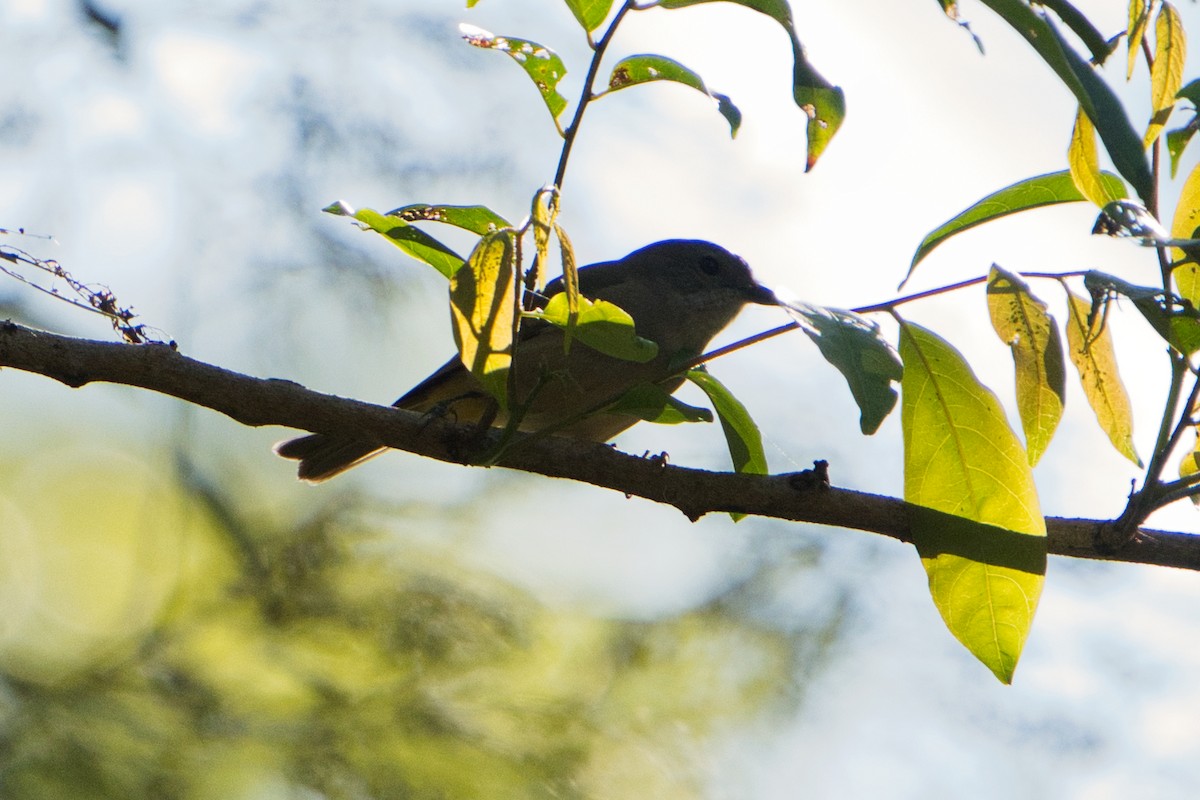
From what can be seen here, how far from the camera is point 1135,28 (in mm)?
2318

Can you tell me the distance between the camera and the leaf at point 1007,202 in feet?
7.84

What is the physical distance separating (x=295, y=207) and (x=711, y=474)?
3245 millimetres

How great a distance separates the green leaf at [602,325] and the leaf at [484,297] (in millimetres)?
116

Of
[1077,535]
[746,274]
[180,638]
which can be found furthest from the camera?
[746,274]

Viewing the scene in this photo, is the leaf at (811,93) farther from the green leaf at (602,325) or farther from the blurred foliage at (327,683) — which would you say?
the blurred foliage at (327,683)

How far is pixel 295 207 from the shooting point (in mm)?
5109

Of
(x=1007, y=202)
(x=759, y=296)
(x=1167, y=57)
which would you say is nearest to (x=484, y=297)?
(x=1007, y=202)

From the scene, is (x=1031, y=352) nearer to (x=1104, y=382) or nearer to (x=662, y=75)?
(x=1104, y=382)

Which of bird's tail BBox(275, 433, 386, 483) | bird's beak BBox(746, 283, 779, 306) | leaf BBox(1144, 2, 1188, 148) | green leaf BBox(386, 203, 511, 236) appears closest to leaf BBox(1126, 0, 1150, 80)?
leaf BBox(1144, 2, 1188, 148)

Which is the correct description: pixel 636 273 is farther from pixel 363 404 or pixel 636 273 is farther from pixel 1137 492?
pixel 1137 492

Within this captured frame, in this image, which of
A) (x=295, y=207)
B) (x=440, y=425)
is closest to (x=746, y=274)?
(x=295, y=207)

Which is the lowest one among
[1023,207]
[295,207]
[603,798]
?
[603,798]

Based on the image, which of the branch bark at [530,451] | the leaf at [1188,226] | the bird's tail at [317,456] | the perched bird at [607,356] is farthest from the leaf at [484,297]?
the bird's tail at [317,456]

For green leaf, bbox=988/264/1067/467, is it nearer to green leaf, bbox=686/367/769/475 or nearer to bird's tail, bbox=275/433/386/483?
green leaf, bbox=686/367/769/475
